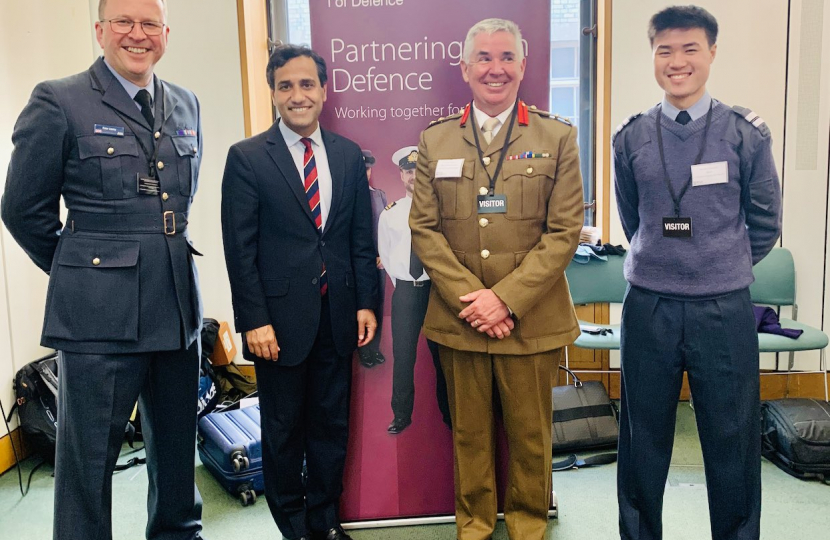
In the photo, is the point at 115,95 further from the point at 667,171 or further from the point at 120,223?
the point at 667,171

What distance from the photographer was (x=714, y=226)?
77.7 inches

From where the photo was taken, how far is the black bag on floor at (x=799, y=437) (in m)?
3.04

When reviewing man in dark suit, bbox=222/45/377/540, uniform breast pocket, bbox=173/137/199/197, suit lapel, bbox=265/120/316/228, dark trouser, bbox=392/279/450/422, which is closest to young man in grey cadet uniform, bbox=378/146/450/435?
dark trouser, bbox=392/279/450/422

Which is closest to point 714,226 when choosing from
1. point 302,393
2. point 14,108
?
point 302,393

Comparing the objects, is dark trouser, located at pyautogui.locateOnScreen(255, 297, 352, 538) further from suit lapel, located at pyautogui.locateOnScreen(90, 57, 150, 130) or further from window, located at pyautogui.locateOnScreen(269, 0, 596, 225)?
window, located at pyautogui.locateOnScreen(269, 0, 596, 225)

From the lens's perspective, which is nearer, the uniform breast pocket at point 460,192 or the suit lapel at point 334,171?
the uniform breast pocket at point 460,192

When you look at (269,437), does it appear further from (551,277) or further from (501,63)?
(501,63)

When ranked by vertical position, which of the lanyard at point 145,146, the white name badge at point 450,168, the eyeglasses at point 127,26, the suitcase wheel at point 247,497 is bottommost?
the suitcase wheel at point 247,497

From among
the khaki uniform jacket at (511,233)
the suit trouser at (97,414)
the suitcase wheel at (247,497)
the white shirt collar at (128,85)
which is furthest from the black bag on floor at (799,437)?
the white shirt collar at (128,85)

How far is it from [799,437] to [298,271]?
2.54m

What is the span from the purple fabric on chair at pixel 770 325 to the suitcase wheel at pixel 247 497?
2.67 m

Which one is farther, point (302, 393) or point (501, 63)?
point (302, 393)

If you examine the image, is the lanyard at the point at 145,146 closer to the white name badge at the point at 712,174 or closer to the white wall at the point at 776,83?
the white name badge at the point at 712,174

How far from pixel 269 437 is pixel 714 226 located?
5.42 feet
